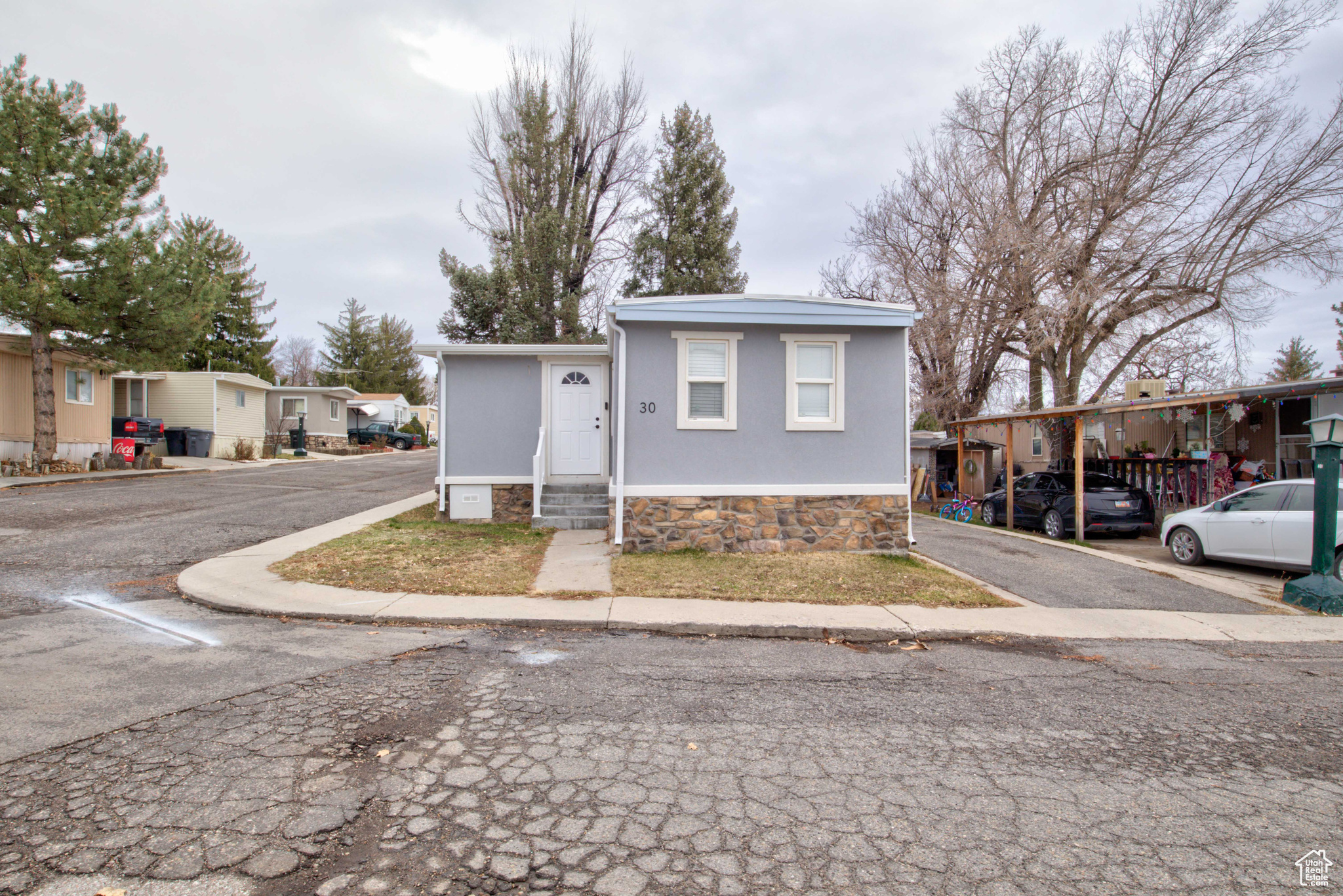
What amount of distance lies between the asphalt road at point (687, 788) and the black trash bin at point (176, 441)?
1062 inches

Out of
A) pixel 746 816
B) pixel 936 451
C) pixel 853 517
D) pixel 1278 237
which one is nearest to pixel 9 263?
pixel 853 517

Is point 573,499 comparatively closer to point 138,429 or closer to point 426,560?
point 426,560

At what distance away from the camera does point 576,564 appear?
8.77 m

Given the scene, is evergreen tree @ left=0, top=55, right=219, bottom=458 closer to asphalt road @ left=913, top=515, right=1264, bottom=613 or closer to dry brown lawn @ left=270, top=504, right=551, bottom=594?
dry brown lawn @ left=270, top=504, right=551, bottom=594

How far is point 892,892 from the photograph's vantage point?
2514 mm

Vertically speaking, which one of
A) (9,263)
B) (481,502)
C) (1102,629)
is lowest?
(1102,629)

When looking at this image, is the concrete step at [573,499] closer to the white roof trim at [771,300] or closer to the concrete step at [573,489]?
the concrete step at [573,489]

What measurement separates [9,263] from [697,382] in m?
18.3

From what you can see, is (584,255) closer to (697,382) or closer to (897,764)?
(697,382)

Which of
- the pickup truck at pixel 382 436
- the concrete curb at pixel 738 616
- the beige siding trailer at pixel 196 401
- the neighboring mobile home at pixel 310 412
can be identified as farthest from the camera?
the pickup truck at pixel 382 436

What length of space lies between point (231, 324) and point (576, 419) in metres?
35.3

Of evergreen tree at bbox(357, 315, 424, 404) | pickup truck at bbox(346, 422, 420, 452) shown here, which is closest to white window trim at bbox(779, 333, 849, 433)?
pickup truck at bbox(346, 422, 420, 452)

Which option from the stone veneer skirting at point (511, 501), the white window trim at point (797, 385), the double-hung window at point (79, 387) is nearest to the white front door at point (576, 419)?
the stone veneer skirting at point (511, 501)

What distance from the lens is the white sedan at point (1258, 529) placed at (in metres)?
9.12
